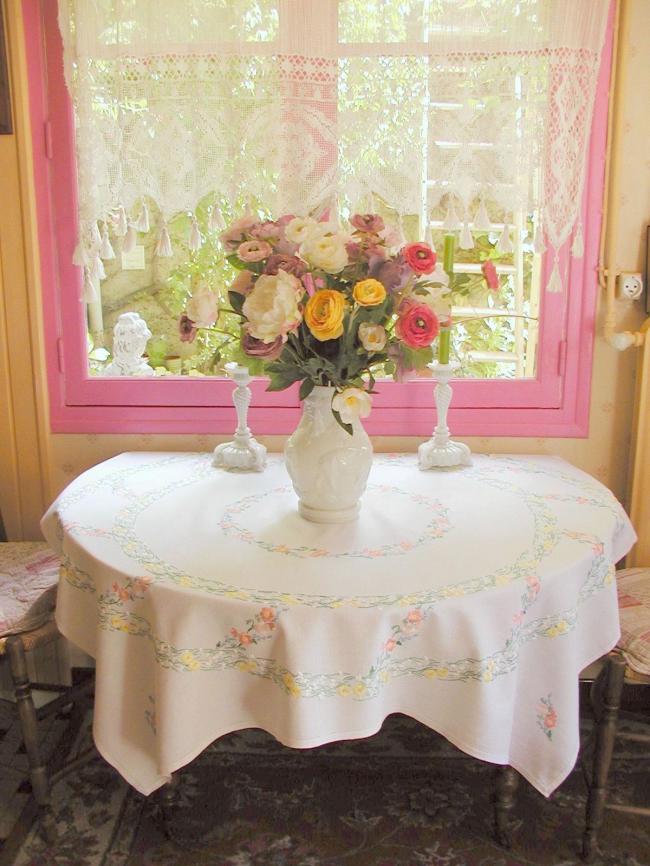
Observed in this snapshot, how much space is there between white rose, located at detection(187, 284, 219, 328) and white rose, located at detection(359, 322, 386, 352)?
1.00 feet

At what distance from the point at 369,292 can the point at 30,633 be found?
107 centimetres

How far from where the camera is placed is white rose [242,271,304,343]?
4.69 feet

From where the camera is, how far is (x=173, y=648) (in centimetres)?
137

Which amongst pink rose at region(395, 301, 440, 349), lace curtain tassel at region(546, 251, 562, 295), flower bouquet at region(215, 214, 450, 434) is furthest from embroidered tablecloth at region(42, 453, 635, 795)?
lace curtain tassel at region(546, 251, 562, 295)

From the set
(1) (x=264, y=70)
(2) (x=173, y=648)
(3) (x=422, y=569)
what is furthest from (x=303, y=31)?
(2) (x=173, y=648)

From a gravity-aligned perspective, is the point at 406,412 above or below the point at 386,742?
above

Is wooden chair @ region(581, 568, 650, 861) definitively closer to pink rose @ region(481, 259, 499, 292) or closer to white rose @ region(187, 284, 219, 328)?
pink rose @ region(481, 259, 499, 292)

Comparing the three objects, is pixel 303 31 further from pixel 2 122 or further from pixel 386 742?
pixel 386 742

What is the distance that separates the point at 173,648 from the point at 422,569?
0.46m

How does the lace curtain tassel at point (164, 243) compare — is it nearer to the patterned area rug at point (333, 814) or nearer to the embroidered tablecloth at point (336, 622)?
the embroidered tablecloth at point (336, 622)

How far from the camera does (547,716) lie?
4.95 ft

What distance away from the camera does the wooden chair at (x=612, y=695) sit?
5.52 ft

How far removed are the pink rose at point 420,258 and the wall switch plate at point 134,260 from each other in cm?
110

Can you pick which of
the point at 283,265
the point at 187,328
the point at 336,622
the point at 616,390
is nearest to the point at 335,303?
the point at 283,265
